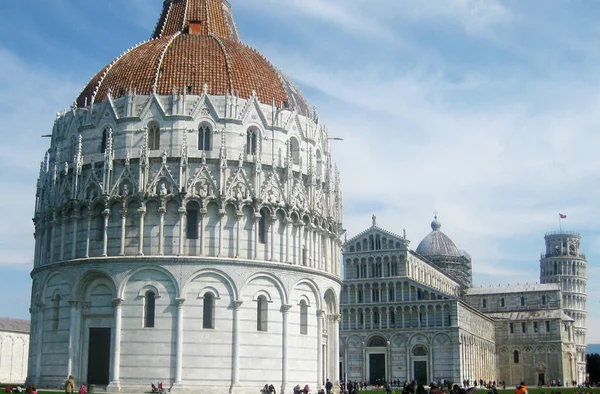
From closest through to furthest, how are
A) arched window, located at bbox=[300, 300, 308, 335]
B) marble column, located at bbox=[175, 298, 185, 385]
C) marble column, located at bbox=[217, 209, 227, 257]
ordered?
marble column, located at bbox=[175, 298, 185, 385], marble column, located at bbox=[217, 209, 227, 257], arched window, located at bbox=[300, 300, 308, 335]

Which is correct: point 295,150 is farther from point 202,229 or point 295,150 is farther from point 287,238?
point 202,229

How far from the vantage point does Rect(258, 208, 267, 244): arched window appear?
4794cm

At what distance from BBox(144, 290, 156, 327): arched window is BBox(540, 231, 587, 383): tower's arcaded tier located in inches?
4188

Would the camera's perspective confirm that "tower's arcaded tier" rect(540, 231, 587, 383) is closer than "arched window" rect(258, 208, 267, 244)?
No

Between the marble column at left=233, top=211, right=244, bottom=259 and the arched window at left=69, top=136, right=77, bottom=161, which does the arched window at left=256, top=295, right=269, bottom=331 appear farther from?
the arched window at left=69, top=136, right=77, bottom=161

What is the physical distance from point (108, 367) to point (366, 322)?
55627 millimetres

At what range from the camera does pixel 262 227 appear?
4822cm

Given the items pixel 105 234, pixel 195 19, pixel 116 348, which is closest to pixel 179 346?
pixel 116 348

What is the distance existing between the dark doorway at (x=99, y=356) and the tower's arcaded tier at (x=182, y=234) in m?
0.07

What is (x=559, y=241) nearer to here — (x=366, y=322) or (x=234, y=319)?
(x=366, y=322)

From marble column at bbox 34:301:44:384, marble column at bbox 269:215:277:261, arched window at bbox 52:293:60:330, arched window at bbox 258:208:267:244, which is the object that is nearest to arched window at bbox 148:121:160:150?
arched window at bbox 258:208:267:244

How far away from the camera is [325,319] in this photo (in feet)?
172

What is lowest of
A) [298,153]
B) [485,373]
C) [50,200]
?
[485,373]

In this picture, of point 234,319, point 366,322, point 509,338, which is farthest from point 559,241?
point 234,319
